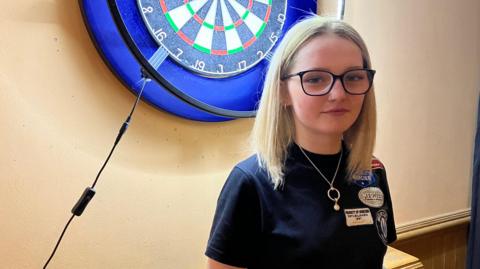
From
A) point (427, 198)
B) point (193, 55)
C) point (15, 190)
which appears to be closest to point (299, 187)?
point (193, 55)

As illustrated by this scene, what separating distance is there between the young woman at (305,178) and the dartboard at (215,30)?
0.87 feet

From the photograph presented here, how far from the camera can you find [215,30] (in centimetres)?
95

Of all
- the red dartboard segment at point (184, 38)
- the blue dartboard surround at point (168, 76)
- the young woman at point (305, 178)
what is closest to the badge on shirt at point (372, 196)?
the young woman at point (305, 178)

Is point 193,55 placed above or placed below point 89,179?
above

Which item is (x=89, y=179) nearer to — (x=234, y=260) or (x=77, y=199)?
(x=77, y=199)

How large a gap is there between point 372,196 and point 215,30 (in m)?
0.54

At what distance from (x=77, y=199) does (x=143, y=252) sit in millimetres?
217

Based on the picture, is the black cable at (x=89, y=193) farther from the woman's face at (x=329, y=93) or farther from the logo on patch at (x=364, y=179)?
the logo on patch at (x=364, y=179)

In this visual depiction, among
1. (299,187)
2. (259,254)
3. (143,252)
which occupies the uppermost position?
(299,187)

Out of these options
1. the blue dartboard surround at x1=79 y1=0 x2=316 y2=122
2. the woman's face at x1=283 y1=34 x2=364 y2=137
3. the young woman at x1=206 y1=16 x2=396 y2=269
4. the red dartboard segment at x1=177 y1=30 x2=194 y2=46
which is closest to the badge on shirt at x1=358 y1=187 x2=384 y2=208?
the young woman at x1=206 y1=16 x2=396 y2=269

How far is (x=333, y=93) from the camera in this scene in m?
0.67

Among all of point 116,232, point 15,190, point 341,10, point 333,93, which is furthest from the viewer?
point 341,10

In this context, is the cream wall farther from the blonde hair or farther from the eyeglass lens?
the eyeglass lens

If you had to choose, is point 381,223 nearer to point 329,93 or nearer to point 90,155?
point 329,93
